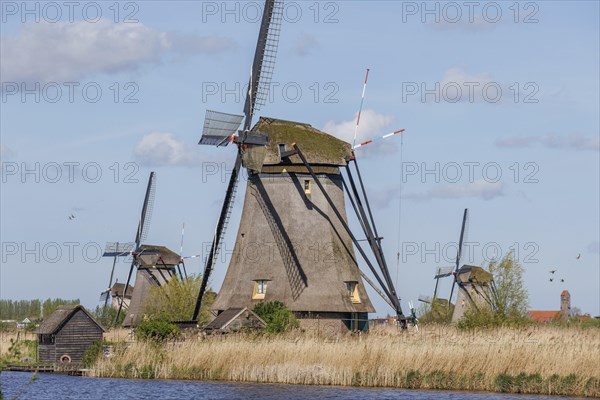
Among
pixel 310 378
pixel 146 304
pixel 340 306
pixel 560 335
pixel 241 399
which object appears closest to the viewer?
pixel 241 399

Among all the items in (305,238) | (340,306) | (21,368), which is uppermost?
(305,238)

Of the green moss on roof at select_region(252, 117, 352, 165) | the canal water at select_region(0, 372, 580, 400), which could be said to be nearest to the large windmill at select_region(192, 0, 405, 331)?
the green moss on roof at select_region(252, 117, 352, 165)

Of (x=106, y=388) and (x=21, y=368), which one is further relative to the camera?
(x=21, y=368)

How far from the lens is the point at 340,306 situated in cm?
3612

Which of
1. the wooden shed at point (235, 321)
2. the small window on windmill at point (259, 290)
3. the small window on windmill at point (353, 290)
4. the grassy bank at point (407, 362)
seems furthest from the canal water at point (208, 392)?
the small window on windmill at point (353, 290)

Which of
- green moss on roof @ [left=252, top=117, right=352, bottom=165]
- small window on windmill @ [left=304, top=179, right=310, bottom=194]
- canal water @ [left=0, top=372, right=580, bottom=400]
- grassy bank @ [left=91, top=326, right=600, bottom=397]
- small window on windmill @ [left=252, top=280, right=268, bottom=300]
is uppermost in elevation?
green moss on roof @ [left=252, top=117, right=352, bottom=165]

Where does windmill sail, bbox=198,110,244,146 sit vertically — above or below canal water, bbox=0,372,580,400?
above

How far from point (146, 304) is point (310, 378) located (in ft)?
89.1

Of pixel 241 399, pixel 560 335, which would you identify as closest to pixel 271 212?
pixel 560 335

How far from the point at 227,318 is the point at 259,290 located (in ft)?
6.52

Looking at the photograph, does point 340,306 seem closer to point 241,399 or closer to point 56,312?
point 56,312

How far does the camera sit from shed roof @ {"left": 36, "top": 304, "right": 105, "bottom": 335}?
37.6 metres

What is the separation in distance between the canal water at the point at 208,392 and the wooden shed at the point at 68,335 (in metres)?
9.31

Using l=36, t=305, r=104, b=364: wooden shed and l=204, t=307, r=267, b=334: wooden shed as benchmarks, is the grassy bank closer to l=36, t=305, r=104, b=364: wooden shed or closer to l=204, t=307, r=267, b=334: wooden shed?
l=204, t=307, r=267, b=334: wooden shed
